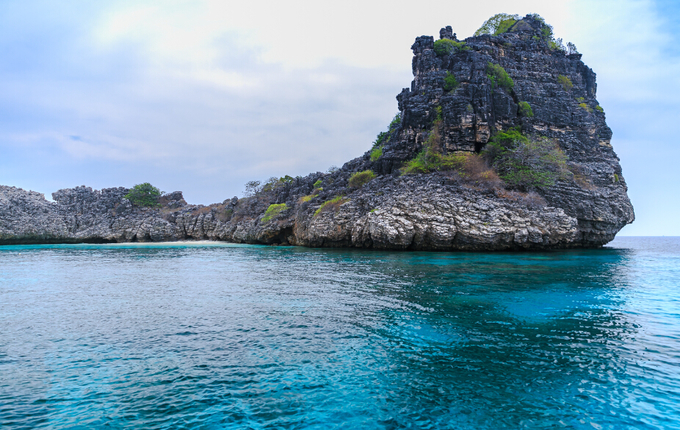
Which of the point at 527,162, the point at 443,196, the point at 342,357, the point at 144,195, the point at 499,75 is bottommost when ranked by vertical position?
the point at 342,357

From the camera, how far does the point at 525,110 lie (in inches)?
2112

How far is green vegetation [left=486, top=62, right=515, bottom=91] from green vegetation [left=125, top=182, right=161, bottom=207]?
7640 cm

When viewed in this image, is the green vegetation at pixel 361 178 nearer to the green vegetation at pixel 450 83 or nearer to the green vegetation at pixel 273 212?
the green vegetation at pixel 273 212

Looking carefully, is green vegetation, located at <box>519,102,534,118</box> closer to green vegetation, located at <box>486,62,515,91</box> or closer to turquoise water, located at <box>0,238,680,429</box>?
green vegetation, located at <box>486,62,515,91</box>

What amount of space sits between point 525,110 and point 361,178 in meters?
28.7

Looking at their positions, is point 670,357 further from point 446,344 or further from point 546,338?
point 446,344

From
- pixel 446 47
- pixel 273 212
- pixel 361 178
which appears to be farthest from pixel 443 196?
pixel 273 212

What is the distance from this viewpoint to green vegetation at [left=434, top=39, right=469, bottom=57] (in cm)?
5650

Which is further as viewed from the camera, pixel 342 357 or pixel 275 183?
pixel 275 183

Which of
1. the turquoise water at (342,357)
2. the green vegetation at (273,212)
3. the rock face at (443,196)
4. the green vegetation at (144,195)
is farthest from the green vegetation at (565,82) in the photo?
the green vegetation at (144,195)

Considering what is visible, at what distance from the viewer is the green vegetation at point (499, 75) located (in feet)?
179

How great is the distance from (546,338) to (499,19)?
3127 inches

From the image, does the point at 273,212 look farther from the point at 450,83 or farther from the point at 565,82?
the point at 565,82

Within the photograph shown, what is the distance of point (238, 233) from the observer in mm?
65688
